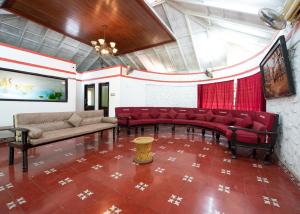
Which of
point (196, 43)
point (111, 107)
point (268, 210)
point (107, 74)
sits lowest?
point (268, 210)

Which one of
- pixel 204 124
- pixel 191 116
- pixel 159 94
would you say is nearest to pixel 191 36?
pixel 159 94

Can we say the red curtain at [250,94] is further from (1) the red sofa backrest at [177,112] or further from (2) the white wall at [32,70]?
(2) the white wall at [32,70]

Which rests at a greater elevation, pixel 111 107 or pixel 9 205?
pixel 111 107

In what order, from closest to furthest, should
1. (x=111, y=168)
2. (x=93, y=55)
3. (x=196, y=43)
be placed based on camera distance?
(x=111, y=168) → (x=196, y=43) → (x=93, y=55)

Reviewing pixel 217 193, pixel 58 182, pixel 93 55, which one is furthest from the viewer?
pixel 93 55

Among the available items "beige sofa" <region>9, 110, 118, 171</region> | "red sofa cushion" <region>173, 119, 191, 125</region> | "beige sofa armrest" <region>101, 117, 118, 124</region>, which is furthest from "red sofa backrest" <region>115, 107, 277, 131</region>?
"beige sofa" <region>9, 110, 118, 171</region>

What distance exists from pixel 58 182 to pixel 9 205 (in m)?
0.53

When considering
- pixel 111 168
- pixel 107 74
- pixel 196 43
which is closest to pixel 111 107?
pixel 107 74

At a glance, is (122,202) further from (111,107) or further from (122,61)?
(122,61)

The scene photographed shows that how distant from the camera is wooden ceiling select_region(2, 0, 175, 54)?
3.70 m

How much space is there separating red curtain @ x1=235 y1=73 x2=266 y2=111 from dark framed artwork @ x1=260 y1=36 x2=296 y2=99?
80cm

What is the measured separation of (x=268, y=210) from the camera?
61.4 inches

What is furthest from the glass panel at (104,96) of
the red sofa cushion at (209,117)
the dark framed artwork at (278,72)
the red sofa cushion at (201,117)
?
the dark framed artwork at (278,72)

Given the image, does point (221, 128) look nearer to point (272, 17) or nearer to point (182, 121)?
point (182, 121)
